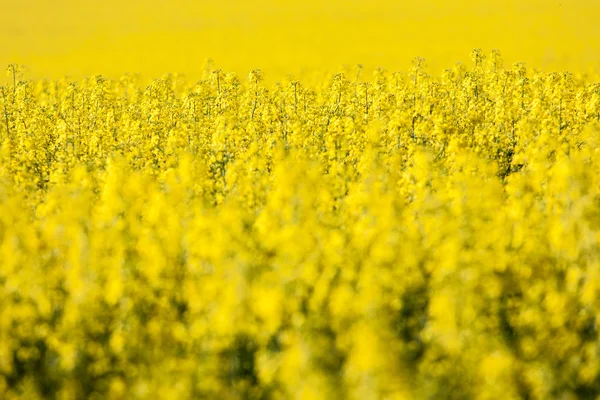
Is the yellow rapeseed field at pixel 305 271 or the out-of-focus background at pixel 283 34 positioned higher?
the out-of-focus background at pixel 283 34

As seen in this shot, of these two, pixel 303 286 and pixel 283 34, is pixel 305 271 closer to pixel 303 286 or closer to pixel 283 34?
pixel 303 286

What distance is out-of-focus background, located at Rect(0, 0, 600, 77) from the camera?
31.9 metres

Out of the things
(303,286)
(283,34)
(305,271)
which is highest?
(283,34)

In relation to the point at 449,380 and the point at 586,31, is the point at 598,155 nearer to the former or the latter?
the point at 449,380

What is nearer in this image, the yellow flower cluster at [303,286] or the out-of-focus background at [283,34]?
the yellow flower cluster at [303,286]

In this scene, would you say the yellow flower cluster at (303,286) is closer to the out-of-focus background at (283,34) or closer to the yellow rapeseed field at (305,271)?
the yellow rapeseed field at (305,271)

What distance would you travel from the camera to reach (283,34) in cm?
3500

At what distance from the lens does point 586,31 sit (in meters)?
32.0

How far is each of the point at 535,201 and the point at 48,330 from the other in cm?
594

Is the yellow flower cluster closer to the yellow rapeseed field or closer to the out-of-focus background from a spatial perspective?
the yellow rapeseed field

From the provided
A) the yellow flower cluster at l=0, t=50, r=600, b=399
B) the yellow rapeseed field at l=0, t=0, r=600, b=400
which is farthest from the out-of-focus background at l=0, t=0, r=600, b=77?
the yellow flower cluster at l=0, t=50, r=600, b=399

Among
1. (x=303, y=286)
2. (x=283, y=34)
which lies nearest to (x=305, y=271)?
(x=303, y=286)

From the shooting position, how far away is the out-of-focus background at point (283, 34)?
31.9 m

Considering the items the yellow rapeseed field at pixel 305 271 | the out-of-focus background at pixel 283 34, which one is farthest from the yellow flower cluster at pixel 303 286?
the out-of-focus background at pixel 283 34
